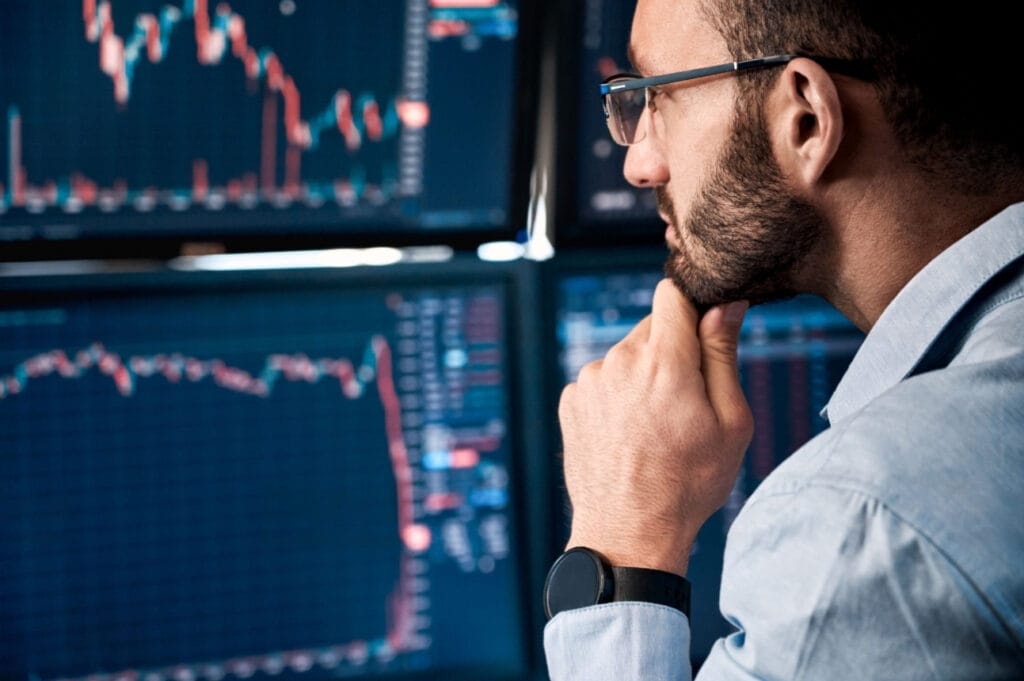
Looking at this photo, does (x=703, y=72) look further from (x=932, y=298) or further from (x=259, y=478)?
(x=259, y=478)

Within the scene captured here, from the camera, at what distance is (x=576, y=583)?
0.89m

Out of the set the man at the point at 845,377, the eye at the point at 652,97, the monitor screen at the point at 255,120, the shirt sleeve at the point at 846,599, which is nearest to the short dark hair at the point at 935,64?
the man at the point at 845,377

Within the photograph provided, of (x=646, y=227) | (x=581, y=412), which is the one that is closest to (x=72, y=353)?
(x=581, y=412)

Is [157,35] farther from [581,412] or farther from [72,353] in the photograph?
[581,412]

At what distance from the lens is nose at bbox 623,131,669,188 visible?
1012mm

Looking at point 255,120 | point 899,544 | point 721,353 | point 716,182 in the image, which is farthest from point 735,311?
point 255,120

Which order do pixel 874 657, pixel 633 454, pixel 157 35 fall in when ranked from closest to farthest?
pixel 874 657 < pixel 633 454 < pixel 157 35

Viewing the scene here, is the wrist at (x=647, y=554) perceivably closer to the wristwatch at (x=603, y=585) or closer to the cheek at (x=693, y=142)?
the wristwatch at (x=603, y=585)

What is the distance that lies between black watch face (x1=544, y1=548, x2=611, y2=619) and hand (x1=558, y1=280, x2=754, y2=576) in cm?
2

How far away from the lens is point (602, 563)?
2.95 ft

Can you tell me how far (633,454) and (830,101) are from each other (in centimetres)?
34

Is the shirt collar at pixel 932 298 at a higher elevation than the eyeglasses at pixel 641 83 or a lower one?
lower

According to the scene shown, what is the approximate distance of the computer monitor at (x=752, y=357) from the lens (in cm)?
129

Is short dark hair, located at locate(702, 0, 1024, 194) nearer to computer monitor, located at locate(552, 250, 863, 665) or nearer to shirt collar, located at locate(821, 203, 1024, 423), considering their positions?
shirt collar, located at locate(821, 203, 1024, 423)
